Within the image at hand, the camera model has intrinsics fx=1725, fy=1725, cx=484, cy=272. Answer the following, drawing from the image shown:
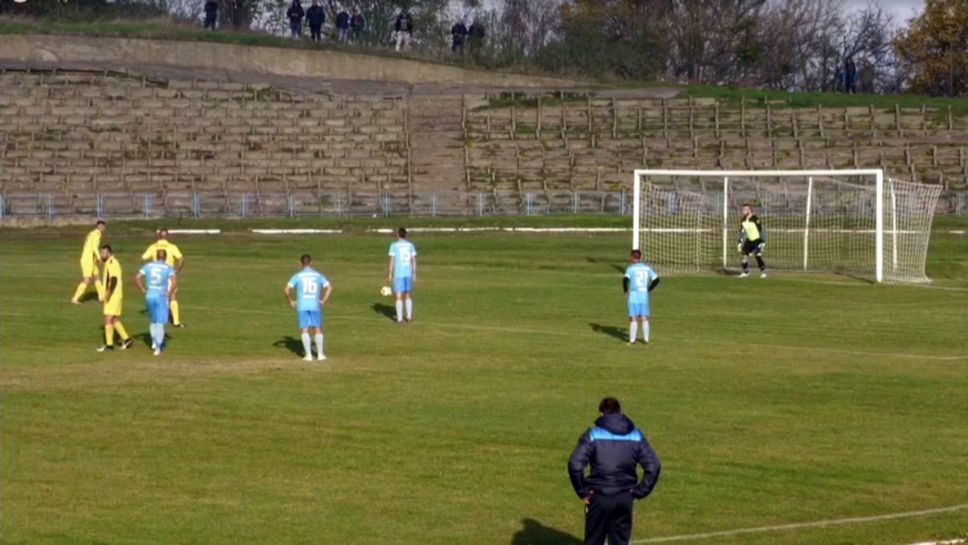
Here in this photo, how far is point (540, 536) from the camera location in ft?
56.5

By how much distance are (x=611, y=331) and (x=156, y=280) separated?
9.61 meters

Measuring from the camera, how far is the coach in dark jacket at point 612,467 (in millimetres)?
14094

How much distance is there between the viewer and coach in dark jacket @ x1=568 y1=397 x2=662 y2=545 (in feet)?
46.2

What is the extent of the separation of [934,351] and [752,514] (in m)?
14.6

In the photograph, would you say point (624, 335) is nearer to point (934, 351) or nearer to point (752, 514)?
point (934, 351)

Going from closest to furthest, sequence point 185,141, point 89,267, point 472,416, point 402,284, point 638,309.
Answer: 1. point 472,416
2. point 638,309
3. point 402,284
4. point 89,267
5. point 185,141

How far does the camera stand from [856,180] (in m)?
68.0

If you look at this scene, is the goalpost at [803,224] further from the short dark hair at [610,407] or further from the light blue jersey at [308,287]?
the short dark hair at [610,407]

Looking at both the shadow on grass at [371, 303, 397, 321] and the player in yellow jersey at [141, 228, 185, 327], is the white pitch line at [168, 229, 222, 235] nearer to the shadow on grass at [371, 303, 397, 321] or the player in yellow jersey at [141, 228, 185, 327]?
the shadow on grass at [371, 303, 397, 321]

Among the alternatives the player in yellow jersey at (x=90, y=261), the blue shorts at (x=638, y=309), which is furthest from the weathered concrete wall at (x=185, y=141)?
the blue shorts at (x=638, y=309)

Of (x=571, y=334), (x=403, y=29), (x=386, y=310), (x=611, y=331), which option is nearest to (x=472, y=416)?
(x=571, y=334)

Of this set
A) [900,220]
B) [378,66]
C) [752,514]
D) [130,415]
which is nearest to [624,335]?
[130,415]

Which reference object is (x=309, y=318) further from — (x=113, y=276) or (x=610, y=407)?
(x=610, y=407)

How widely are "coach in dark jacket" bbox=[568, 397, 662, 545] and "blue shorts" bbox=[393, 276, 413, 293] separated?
66.4 feet
